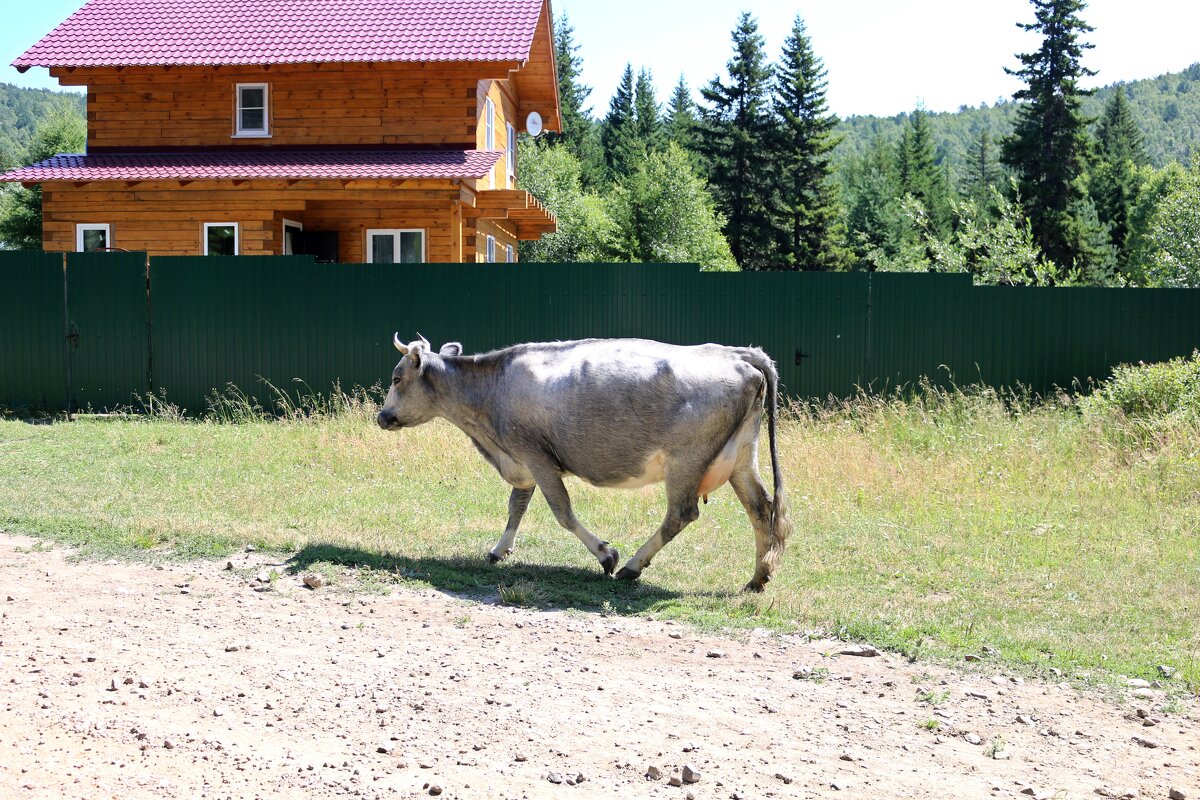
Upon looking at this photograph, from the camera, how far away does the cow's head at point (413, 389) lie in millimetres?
8695

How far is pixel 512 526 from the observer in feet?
27.4

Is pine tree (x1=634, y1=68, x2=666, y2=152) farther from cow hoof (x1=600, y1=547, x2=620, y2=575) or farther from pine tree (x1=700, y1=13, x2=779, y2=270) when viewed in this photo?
cow hoof (x1=600, y1=547, x2=620, y2=575)

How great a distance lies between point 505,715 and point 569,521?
9.52ft

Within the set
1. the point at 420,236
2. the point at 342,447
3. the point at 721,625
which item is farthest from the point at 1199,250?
the point at 721,625

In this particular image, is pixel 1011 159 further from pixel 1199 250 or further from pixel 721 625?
pixel 721 625

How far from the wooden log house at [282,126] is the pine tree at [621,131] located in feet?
112

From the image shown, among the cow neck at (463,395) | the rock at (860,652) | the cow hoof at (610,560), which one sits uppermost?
the cow neck at (463,395)

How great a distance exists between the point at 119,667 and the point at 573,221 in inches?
1369

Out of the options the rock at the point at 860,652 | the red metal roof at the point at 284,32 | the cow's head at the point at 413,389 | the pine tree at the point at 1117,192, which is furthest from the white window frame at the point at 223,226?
the pine tree at the point at 1117,192

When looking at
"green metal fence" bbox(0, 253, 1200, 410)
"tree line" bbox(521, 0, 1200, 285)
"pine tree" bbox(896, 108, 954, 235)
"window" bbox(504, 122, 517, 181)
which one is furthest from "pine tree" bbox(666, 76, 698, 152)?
"green metal fence" bbox(0, 253, 1200, 410)

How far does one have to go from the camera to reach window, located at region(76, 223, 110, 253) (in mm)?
22797

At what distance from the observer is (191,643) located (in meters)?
6.11

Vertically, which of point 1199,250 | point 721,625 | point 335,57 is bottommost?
point 721,625

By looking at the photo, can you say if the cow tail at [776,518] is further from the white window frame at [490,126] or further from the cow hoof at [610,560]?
the white window frame at [490,126]
